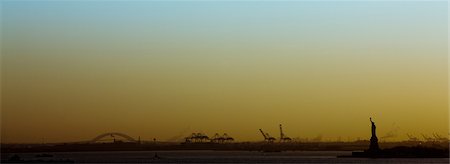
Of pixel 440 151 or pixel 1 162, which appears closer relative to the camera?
pixel 1 162

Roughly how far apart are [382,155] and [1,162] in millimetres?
47339

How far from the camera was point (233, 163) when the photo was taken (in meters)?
93.7

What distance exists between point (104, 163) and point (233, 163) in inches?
565

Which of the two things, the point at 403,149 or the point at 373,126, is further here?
the point at 403,149

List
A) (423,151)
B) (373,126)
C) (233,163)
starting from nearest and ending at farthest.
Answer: (233,163) → (373,126) → (423,151)

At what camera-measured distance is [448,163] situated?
94750 mm

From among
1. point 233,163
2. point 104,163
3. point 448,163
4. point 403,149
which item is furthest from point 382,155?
point 104,163

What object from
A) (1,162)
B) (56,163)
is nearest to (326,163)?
(56,163)

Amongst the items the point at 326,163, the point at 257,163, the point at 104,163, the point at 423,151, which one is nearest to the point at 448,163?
the point at 326,163

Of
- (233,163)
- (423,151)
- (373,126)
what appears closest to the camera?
(233,163)

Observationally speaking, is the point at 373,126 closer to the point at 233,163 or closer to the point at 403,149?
the point at 403,149

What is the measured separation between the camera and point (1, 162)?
326 feet

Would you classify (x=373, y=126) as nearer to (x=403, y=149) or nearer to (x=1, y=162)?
(x=403, y=149)

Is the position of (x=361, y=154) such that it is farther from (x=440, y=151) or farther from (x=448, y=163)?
(x=448, y=163)
